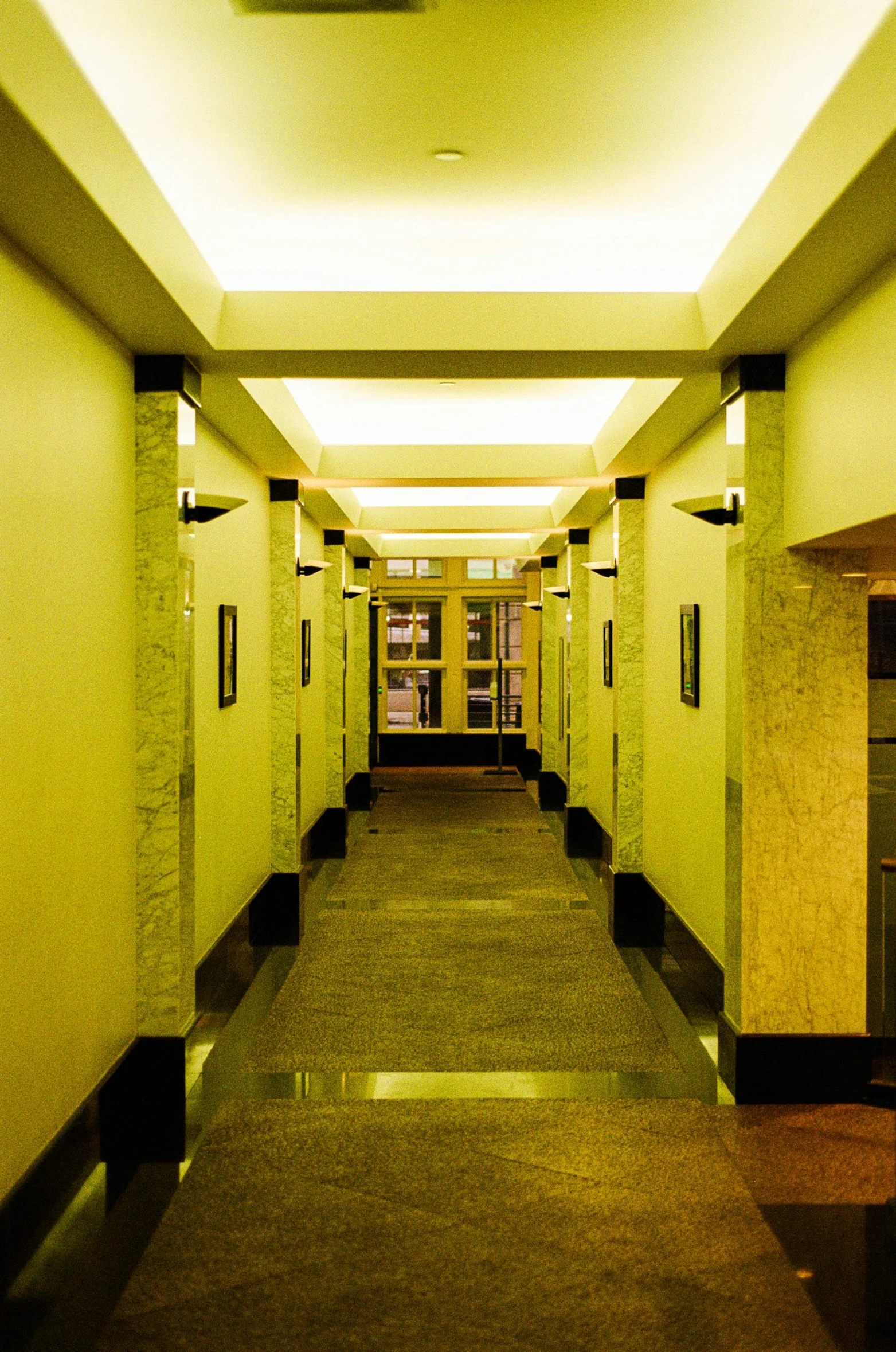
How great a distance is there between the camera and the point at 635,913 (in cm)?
739

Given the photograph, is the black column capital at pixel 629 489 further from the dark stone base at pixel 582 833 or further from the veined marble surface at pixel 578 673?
the dark stone base at pixel 582 833

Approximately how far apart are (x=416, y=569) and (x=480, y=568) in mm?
1001

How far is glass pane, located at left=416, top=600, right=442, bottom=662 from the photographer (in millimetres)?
16547

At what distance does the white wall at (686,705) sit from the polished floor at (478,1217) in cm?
100

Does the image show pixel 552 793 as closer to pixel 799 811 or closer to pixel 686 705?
pixel 686 705

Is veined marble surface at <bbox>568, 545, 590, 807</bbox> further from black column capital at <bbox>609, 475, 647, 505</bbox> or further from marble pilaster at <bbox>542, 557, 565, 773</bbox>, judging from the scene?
black column capital at <bbox>609, 475, 647, 505</bbox>

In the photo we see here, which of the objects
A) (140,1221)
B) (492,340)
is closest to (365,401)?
(492,340)

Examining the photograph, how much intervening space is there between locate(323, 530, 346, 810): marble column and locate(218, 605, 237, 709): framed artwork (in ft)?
13.2

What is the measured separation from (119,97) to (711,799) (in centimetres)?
415

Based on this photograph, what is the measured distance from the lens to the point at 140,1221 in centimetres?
341

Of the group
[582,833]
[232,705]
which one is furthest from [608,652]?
[232,705]

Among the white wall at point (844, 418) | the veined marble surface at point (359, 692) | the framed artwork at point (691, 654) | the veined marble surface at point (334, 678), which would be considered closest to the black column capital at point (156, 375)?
the white wall at point (844, 418)

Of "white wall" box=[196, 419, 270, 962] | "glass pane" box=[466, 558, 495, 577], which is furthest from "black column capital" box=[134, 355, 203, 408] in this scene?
"glass pane" box=[466, 558, 495, 577]

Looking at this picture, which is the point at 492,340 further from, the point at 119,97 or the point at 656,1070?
the point at 656,1070
